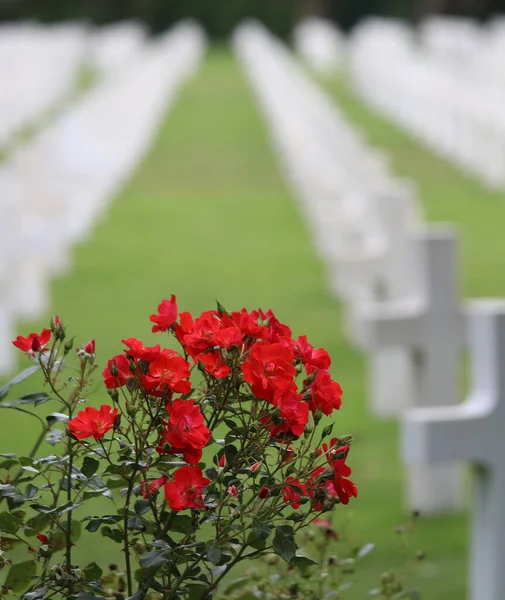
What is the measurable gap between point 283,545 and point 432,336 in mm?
2759

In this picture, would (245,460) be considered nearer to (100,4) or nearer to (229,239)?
(229,239)

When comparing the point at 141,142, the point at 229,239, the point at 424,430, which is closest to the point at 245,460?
the point at 424,430

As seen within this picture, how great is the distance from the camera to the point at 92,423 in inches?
64.8

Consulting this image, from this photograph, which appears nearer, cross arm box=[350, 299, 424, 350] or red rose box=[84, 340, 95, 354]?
red rose box=[84, 340, 95, 354]

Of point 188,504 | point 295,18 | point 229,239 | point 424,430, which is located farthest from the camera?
point 295,18

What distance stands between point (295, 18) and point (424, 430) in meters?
46.1

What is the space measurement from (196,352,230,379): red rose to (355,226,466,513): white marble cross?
2.53 metres

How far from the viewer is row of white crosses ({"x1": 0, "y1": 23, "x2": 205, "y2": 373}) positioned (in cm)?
749

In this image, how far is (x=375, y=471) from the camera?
17.3ft

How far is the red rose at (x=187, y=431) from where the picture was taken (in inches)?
63.6

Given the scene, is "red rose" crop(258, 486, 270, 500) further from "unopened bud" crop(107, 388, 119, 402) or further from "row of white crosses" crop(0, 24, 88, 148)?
"row of white crosses" crop(0, 24, 88, 148)

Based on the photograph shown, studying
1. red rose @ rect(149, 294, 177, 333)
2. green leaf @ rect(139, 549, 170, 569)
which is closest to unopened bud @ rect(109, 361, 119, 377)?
red rose @ rect(149, 294, 177, 333)

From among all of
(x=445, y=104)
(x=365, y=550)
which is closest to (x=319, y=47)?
(x=445, y=104)

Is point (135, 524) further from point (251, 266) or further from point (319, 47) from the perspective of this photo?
point (319, 47)
